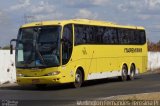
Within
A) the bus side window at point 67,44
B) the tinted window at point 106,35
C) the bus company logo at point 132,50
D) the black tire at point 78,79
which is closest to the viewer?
the bus side window at point 67,44

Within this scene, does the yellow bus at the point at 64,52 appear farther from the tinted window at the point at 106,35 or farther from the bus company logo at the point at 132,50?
the bus company logo at the point at 132,50

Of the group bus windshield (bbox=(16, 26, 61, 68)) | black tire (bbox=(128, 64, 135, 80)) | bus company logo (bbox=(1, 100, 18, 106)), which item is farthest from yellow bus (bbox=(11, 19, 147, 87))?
bus company logo (bbox=(1, 100, 18, 106))

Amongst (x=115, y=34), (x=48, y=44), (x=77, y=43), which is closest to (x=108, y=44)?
(x=115, y=34)

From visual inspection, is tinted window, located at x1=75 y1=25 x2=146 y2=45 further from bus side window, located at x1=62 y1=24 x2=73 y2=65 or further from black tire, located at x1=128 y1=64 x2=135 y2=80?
black tire, located at x1=128 y1=64 x2=135 y2=80

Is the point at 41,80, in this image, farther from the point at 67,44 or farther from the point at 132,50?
the point at 132,50

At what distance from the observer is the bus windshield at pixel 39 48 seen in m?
25.0

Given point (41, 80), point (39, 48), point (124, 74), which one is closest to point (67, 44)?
point (39, 48)

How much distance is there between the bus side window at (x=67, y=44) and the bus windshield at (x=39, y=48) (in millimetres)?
338

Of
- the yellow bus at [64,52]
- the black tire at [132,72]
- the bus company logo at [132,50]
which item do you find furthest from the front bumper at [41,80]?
the black tire at [132,72]

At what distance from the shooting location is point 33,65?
25109 millimetres

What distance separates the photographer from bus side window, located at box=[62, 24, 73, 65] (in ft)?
82.8

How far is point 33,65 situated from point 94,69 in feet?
14.7

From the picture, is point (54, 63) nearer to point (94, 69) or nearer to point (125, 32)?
point (94, 69)

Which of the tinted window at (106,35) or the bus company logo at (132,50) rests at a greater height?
the tinted window at (106,35)
